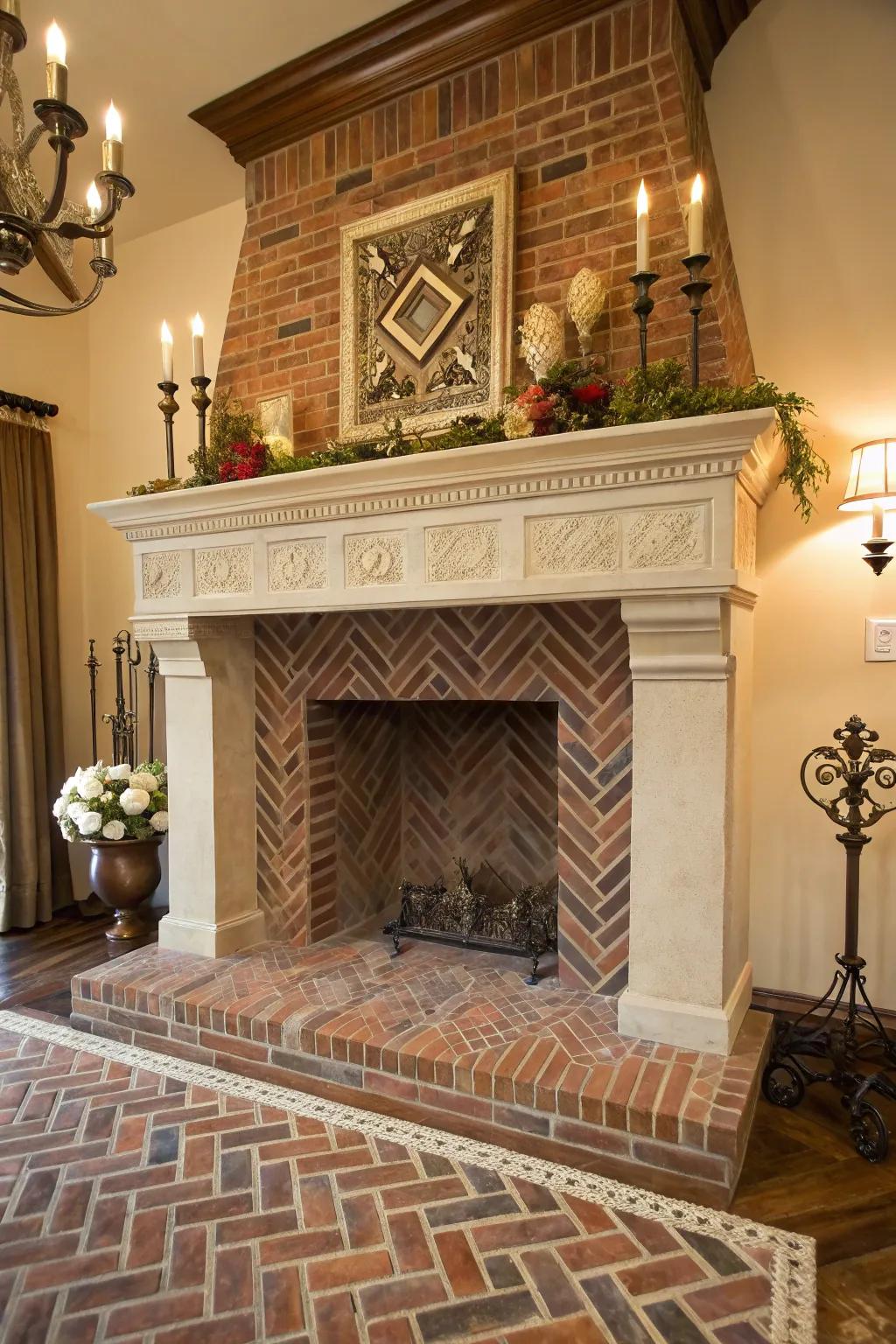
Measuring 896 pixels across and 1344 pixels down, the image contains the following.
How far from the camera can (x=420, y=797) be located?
309 cm

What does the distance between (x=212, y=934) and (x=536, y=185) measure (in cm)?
268

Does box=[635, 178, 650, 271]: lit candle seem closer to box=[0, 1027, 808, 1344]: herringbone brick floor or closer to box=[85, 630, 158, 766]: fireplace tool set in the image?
box=[0, 1027, 808, 1344]: herringbone brick floor

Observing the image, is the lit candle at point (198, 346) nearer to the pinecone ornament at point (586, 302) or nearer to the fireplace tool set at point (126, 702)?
the pinecone ornament at point (586, 302)

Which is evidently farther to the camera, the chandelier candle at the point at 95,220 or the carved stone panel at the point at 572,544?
the carved stone panel at the point at 572,544

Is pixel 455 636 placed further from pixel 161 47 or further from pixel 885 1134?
pixel 161 47

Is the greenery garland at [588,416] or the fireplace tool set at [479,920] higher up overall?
the greenery garland at [588,416]

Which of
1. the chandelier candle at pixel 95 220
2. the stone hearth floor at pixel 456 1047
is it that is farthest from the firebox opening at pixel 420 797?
the chandelier candle at pixel 95 220

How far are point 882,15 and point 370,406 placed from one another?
1927mm

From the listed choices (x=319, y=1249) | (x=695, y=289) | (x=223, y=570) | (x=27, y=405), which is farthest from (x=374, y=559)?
(x=27, y=405)

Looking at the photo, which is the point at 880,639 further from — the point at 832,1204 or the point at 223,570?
the point at 223,570

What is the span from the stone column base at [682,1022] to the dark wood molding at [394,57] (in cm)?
280

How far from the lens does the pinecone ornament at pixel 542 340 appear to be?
2145mm

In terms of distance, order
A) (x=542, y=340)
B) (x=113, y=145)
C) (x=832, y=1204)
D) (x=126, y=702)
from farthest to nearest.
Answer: (x=126, y=702) → (x=542, y=340) → (x=832, y=1204) → (x=113, y=145)

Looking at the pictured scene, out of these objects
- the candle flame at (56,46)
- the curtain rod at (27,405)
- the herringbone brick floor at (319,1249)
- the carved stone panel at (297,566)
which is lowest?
the herringbone brick floor at (319,1249)
